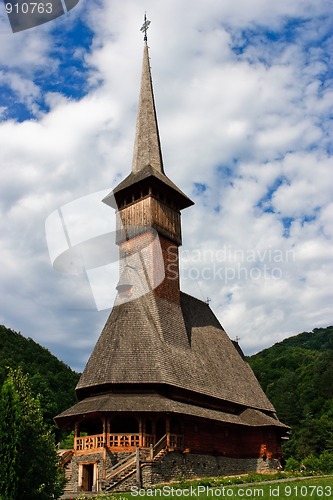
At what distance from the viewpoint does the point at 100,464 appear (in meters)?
20.0

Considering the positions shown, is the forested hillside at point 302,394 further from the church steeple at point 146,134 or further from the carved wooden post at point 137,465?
the carved wooden post at point 137,465

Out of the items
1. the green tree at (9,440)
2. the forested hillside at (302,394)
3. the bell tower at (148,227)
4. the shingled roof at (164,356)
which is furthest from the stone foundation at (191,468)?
the forested hillside at (302,394)

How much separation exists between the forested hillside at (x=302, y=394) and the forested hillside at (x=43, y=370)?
2458cm

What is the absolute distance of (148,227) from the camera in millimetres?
28078

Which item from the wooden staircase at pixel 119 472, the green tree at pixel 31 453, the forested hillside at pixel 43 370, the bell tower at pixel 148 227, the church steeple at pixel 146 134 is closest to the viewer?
the green tree at pixel 31 453

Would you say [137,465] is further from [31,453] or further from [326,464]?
[326,464]

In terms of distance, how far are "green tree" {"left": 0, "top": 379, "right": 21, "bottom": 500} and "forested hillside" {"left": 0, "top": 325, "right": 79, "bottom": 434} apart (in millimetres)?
34398

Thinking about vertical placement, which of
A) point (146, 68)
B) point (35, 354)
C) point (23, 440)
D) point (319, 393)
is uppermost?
point (146, 68)

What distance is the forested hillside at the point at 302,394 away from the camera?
163 ft

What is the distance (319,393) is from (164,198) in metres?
42.0

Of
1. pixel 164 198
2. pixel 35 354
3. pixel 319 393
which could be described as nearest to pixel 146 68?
pixel 164 198

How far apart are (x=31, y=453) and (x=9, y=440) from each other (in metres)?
0.96

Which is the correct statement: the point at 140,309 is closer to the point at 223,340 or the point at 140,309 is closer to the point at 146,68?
the point at 223,340

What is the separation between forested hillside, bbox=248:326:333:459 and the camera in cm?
4959
